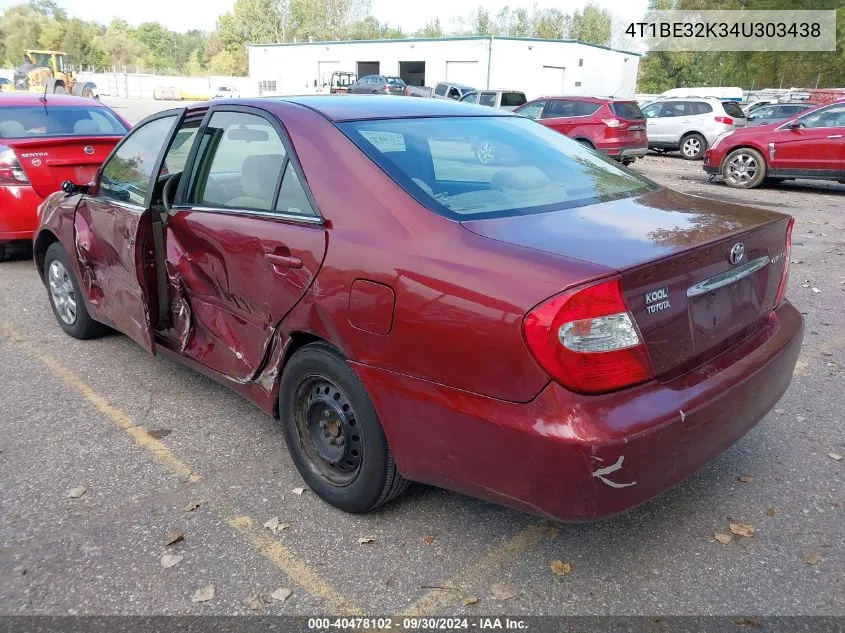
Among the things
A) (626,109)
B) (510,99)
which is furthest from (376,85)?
(626,109)

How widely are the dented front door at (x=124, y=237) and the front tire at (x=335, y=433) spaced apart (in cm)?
123

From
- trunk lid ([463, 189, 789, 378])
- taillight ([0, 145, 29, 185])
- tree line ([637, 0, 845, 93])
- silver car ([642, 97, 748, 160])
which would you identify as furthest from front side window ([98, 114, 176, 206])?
tree line ([637, 0, 845, 93])

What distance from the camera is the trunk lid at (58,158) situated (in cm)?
649

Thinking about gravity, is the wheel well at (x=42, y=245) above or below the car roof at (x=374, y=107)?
below

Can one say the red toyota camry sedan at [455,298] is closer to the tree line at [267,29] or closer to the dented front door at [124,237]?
the dented front door at [124,237]

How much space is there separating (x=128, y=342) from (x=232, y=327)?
6.74 ft

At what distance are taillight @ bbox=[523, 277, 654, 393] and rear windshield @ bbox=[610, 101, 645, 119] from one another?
14983 millimetres

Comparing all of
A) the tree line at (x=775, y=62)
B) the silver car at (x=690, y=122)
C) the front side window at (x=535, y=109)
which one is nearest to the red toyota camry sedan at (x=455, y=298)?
the front side window at (x=535, y=109)

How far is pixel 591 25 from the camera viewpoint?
340ft

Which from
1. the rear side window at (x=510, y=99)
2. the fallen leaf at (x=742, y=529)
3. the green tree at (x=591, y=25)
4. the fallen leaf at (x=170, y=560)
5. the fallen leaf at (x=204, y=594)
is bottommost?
the fallen leaf at (x=204, y=594)

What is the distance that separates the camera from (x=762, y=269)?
2.76 meters

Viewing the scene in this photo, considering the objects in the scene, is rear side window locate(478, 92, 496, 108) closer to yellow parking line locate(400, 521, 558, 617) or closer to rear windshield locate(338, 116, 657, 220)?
rear windshield locate(338, 116, 657, 220)

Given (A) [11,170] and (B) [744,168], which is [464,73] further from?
(A) [11,170]

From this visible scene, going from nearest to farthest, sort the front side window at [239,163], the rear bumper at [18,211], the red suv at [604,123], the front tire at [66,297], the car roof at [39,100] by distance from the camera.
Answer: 1. the front side window at [239,163]
2. the front tire at [66,297]
3. the rear bumper at [18,211]
4. the car roof at [39,100]
5. the red suv at [604,123]
